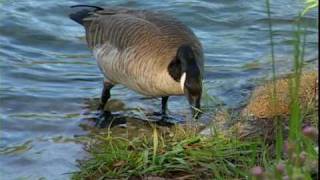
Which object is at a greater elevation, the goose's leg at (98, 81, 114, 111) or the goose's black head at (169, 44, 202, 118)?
the goose's black head at (169, 44, 202, 118)

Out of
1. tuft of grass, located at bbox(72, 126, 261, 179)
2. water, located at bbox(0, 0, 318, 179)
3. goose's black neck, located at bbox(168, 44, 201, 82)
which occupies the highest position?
goose's black neck, located at bbox(168, 44, 201, 82)

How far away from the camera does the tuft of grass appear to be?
492 centimetres

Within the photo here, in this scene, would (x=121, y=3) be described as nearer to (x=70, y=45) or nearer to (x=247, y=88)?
(x=70, y=45)

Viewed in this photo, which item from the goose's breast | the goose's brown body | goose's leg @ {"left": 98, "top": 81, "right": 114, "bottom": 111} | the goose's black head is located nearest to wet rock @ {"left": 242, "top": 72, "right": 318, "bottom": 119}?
the goose's black head

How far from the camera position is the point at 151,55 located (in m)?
6.73

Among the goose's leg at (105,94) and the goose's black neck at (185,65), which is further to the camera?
the goose's leg at (105,94)

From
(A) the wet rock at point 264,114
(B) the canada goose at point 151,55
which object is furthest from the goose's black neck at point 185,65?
(A) the wet rock at point 264,114

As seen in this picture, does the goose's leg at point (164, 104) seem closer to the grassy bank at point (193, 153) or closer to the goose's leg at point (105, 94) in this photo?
the goose's leg at point (105, 94)

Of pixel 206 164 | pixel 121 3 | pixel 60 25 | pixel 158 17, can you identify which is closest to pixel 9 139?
pixel 158 17

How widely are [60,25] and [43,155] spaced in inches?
160

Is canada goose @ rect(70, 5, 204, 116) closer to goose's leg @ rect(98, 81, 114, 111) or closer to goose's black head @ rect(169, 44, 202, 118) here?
goose's black head @ rect(169, 44, 202, 118)

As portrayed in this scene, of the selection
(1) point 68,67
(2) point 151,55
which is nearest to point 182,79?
(2) point 151,55

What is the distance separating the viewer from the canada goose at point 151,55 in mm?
6375

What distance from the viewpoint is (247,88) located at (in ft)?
25.9
